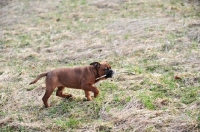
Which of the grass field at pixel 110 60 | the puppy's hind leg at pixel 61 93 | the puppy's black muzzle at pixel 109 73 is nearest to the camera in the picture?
the grass field at pixel 110 60

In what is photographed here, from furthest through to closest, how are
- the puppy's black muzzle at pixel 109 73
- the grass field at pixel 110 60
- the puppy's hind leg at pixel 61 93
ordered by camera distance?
the puppy's hind leg at pixel 61 93
the puppy's black muzzle at pixel 109 73
the grass field at pixel 110 60

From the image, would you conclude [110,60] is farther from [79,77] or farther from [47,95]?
[47,95]

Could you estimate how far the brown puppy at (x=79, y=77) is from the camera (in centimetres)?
594

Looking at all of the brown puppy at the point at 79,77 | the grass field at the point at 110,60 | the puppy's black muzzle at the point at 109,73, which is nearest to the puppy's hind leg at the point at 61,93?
the grass field at the point at 110,60

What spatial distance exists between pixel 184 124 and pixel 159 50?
Result: 154 inches

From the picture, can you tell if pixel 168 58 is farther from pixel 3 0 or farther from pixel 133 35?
pixel 3 0

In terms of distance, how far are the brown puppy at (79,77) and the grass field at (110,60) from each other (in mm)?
296

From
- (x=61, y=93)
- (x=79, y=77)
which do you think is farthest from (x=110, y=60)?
(x=79, y=77)

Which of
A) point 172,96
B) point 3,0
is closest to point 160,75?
point 172,96

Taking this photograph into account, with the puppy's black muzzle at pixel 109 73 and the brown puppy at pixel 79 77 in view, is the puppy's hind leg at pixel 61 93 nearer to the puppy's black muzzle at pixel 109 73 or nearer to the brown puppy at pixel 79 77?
the brown puppy at pixel 79 77

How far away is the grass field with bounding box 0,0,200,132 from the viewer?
212 inches

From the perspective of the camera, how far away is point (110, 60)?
829cm

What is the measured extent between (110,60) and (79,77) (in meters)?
2.38

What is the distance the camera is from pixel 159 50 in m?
8.57
